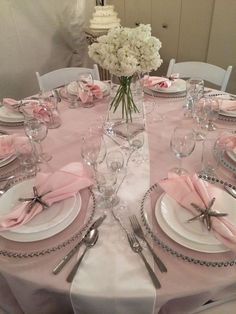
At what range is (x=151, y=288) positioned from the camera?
1.82ft

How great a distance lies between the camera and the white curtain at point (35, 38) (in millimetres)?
2064

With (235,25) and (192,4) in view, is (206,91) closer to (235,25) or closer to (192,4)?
(235,25)

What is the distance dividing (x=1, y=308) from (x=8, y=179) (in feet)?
1.33

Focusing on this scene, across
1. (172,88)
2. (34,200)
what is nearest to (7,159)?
(34,200)

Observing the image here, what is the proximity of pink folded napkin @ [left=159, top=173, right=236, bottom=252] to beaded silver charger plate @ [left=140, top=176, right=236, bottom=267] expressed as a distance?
5 cm

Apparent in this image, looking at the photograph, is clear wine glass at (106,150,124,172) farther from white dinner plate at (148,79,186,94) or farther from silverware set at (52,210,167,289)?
white dinner plate at (148,79,186,94)

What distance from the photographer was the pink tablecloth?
0.56 metres

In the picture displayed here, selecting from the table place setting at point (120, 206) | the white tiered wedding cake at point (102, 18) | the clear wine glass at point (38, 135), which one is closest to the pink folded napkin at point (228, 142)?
the table place setting at point (120, 206)

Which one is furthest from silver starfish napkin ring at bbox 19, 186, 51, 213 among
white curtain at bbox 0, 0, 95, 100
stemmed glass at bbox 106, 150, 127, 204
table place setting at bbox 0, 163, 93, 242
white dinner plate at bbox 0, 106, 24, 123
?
white curtain at bbox 0, 0, 95, 100

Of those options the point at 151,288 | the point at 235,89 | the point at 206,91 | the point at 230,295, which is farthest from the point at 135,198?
the point at 235,89

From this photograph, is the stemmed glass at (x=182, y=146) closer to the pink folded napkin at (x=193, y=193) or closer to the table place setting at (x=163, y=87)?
the pink folded napkin at (x=193, y=193)

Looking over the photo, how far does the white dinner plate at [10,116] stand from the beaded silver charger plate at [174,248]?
2.41ft

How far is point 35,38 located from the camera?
88.2 inches

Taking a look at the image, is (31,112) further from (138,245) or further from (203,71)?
(203,71)
